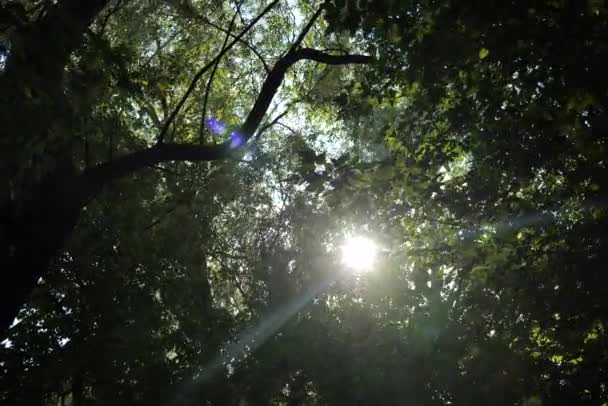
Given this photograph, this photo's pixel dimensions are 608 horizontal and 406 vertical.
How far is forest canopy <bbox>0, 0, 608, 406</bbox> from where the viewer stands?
3.88 meters

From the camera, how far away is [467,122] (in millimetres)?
5188

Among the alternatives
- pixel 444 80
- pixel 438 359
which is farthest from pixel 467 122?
pixel 438 359

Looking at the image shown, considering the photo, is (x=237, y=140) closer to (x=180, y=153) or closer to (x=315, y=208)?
(x=180, y=153)

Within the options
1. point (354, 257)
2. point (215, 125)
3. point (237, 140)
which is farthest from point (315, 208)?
point (237, 140)

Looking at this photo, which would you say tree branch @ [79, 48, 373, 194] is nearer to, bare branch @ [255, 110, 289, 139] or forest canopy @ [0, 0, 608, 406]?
forest canopy @ [0, 0, 608, 406]

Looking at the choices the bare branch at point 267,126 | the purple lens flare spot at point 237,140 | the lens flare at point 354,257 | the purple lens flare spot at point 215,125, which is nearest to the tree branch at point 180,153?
the purple lens flare spot at point 237,140

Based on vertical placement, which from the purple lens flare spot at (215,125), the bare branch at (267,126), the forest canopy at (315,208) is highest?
the purple lens flare spot at (215,125)

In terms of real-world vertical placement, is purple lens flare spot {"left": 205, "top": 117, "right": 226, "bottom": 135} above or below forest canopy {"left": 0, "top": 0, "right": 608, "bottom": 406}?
above

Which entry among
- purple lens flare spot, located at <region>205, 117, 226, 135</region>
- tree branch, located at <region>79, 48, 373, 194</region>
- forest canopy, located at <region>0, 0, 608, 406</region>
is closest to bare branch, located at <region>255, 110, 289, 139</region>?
forest canopy, located at <region>0, 0, 608, 406</region>

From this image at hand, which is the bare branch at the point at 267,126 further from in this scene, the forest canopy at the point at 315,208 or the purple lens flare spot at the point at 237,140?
the purple lens flare spot at the point at 237,140

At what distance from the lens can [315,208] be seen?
10258 millimetres

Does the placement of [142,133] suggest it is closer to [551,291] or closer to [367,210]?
[367,210]

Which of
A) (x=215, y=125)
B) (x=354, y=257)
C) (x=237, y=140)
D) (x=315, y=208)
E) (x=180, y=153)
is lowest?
(x=180, y=153)

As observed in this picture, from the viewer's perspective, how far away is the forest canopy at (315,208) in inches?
153
